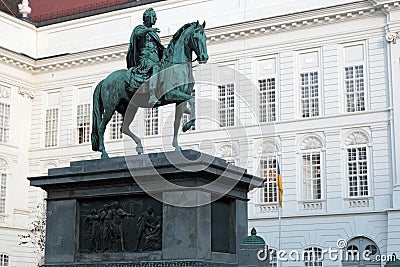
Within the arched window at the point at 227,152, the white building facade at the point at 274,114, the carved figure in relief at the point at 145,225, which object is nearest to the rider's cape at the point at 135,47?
the carved figure in relief at the point at 145,225

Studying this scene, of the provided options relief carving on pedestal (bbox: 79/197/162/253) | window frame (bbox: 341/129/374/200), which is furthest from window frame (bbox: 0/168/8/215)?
relief carving on pedestal (bbox: 79/197/162/253)

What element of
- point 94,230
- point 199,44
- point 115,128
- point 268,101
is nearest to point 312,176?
point 268,101

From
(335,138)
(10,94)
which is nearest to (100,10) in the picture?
(10,94)

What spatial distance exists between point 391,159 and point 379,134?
1.28 meters

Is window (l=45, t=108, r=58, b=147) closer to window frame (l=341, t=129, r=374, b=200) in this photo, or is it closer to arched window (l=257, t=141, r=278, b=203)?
arched window (l=257, t=141, r=278, b=203)

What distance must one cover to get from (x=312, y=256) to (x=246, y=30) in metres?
11.2

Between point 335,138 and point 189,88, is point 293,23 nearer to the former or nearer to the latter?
point 335,138

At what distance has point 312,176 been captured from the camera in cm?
3503

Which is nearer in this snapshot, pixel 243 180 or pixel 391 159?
pixel 243 180

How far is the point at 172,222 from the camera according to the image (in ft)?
42.9

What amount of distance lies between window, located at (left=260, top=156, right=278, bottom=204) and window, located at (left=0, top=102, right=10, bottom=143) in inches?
572

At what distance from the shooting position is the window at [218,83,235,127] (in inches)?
1458

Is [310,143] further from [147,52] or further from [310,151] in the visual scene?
[147,52]

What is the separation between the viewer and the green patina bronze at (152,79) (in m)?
14.3
